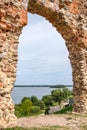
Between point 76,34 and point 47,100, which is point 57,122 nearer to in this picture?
point 76,34

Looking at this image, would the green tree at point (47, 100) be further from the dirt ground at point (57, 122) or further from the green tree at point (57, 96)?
the dirt ground at point (57, 122)

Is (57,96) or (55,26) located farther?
(57,96)

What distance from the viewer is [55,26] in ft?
35.6

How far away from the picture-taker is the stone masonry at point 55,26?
6.98 metres

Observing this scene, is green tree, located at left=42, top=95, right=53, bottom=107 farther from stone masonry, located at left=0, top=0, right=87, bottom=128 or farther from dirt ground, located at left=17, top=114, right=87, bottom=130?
dirt ground, located at left=17, top=114, right=87, bottom=130

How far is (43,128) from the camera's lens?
7191 millimetres

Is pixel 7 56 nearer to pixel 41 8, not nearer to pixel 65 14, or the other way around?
pixel 41 8

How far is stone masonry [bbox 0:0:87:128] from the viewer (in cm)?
698

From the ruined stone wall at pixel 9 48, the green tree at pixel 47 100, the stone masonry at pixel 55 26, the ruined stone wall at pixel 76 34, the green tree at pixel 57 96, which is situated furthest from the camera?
the green tree at pixel 57 96

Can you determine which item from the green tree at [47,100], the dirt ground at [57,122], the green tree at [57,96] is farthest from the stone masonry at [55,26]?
the green tree at [57,96]

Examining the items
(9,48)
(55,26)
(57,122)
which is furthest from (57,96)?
(9,48)

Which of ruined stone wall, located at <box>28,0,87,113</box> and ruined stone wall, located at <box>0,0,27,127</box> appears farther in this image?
ruined stone wall, located at <box>28,0,87,113</box>

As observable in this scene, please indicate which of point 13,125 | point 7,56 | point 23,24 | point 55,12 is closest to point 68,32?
point 55,12

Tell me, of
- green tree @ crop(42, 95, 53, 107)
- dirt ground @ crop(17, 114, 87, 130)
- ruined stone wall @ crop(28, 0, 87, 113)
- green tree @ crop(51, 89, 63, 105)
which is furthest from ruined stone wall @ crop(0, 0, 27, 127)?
green tree @ crop(51, 89, 63, 105)
